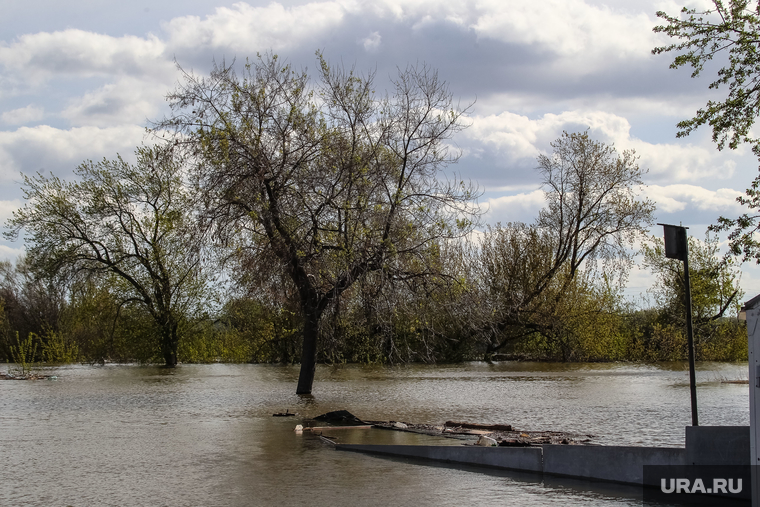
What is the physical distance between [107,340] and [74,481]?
38.9 metres

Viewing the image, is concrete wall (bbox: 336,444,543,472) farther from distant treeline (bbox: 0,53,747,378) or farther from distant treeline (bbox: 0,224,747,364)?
distant treeline (bbox: 0,224,747,364)

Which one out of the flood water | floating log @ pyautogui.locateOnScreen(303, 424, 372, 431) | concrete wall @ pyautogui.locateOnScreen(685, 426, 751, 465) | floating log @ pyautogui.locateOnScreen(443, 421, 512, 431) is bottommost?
the flood water

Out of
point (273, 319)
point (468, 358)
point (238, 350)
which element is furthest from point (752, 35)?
point (238, 350)

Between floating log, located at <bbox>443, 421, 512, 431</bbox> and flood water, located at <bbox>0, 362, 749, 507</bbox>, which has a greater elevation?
floating log, located at <bbox>443, 421, 512, 431</bbox>

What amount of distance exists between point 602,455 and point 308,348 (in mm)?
14321

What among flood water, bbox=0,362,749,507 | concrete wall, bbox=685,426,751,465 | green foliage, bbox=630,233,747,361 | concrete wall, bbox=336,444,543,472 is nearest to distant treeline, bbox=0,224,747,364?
green foliage, bbox=630,233,747,361

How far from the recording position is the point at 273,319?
39.7m

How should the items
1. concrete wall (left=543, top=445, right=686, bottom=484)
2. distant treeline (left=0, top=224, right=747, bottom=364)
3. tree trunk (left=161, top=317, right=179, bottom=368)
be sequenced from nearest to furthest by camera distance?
concrete wall (left=543, top=445, right=686, bottom=484)
distant treeline (left=0, top=224, right=747, bottom=364)
tree trunk (left=161, top=317, right=179, bottom=368)

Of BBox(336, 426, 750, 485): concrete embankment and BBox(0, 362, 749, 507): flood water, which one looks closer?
BBox(336, 426, 750, 485): concrete embankment

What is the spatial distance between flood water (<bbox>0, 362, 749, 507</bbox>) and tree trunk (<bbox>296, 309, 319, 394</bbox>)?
558mm

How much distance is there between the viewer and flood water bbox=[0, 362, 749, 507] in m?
8.73

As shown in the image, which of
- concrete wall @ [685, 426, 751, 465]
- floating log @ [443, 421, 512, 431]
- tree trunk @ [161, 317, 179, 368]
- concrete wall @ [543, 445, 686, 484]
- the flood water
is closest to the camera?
concrete wall @ [685, 426, 751, 465]

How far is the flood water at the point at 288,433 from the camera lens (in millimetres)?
8727

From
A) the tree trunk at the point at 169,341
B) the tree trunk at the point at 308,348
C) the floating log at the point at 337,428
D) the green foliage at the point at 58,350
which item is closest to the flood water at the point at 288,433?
the floating log at the point at 337,428
